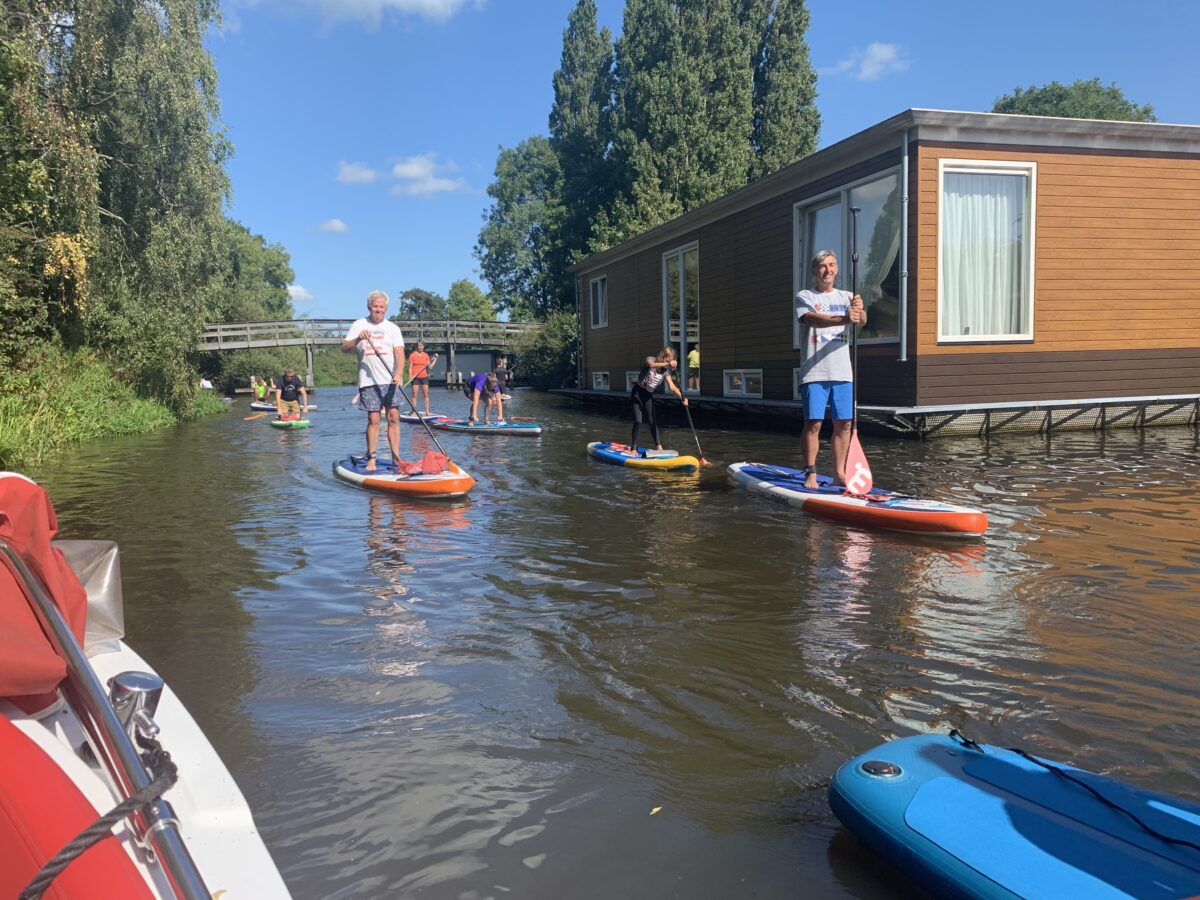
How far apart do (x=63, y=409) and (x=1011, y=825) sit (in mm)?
17434

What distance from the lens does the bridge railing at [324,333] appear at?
128 feet

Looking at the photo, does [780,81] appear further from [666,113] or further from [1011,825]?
[1011,825]

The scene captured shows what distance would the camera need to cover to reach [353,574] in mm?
5629

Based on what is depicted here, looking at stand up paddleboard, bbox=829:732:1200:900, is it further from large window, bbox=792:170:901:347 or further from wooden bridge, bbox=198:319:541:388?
wooden bridge, bbox=198:319:541:388


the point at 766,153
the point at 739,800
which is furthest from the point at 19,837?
the point at 766,153

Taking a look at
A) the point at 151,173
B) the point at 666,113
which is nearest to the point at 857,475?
the point at 151,173

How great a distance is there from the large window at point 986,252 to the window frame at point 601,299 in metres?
14.8

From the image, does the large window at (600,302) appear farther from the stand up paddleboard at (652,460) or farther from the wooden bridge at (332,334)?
the stand up paddleboard at (652,460)

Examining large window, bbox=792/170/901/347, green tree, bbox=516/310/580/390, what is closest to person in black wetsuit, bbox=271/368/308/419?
large window, bbox=792/170/901/347

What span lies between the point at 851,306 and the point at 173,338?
17.7m

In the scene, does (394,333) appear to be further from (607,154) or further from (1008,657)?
(607,154)

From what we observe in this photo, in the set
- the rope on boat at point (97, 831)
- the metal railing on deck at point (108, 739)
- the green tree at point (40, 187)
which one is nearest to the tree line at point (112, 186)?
the green tree at point (40, 187)

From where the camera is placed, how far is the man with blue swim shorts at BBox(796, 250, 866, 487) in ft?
24.2

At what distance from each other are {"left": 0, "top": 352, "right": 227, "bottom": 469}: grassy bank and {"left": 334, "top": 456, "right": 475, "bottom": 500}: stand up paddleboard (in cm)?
541
